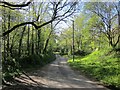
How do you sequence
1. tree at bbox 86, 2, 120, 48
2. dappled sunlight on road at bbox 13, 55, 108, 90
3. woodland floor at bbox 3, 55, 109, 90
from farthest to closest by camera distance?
tree at bbox 86, 2, 120, 48 → dappled sunlight on road at bbox 13, 55, 108, 90 → woodland floor at bbox 3, 55, 109, 90

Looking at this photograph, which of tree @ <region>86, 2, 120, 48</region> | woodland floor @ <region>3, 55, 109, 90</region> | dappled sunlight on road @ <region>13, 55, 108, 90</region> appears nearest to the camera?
woodland floor @ <region>3, 55, 109, 90</region>

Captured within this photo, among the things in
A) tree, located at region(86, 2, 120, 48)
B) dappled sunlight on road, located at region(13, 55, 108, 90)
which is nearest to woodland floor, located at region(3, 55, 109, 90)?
dappled sunlight on road, located at region(13, 55, 108, 90)

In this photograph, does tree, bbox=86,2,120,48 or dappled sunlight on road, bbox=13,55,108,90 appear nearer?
dappled sunlight on road, bbox=13,55,108,90

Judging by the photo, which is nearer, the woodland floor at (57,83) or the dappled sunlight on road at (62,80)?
the woodland floor at (57,83)

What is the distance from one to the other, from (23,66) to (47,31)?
12886 millimetres

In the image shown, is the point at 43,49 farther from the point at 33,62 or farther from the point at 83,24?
the point at 33,62

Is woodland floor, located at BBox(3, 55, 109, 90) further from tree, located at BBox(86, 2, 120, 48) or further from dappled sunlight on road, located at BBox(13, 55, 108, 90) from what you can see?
tree, located at BBox(86, 2, 120, 48)

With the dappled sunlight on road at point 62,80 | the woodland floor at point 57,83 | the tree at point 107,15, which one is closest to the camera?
the woodland floor at point 57,83

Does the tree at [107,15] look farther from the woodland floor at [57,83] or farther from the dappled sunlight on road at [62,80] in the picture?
the woodland floor at [57,83]

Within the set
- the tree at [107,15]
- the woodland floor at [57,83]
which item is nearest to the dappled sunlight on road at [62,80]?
the woodland floor at [57,83]

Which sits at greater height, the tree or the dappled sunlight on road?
the tree

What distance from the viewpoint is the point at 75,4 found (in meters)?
17.8

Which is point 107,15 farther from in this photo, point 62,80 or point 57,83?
point 57,83

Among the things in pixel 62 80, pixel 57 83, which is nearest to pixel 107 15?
pixel 62 80
